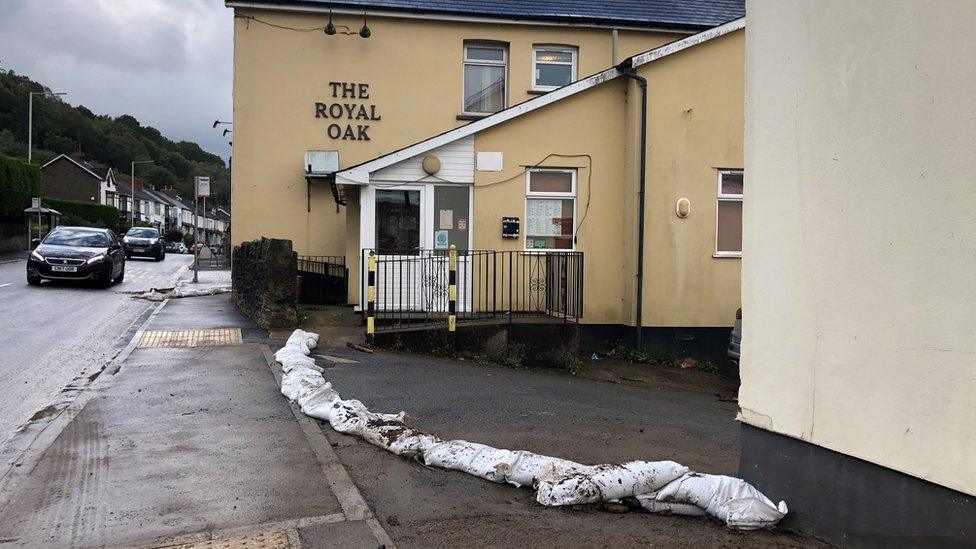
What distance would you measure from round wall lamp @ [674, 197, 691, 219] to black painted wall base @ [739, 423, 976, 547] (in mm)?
7897

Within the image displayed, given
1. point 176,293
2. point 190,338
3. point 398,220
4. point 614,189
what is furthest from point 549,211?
point 176,293

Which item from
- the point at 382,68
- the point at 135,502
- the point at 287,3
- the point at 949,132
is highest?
the point at 287,3

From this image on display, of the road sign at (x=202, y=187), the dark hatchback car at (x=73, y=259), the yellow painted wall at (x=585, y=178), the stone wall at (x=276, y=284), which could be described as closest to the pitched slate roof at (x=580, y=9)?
the yellow painted wall at (x=585, y=178)

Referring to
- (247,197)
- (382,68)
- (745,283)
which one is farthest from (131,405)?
(382,68)

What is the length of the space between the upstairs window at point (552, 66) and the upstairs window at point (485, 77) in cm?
72

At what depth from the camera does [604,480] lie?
4.22m

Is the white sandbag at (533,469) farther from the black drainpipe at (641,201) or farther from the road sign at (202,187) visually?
the road sign at (202,187)

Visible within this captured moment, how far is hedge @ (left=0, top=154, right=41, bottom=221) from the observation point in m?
38.5

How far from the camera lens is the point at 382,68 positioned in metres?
16.0

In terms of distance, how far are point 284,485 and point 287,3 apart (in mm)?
13334

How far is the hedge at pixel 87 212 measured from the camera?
50844 mm

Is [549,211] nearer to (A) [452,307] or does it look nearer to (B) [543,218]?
(B) [543,218]

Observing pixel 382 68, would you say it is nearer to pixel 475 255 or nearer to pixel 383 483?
pixel 475 255

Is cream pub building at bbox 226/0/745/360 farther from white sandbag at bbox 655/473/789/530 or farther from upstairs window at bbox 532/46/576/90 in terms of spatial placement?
white sandbag at bbox 655/473/789/530
